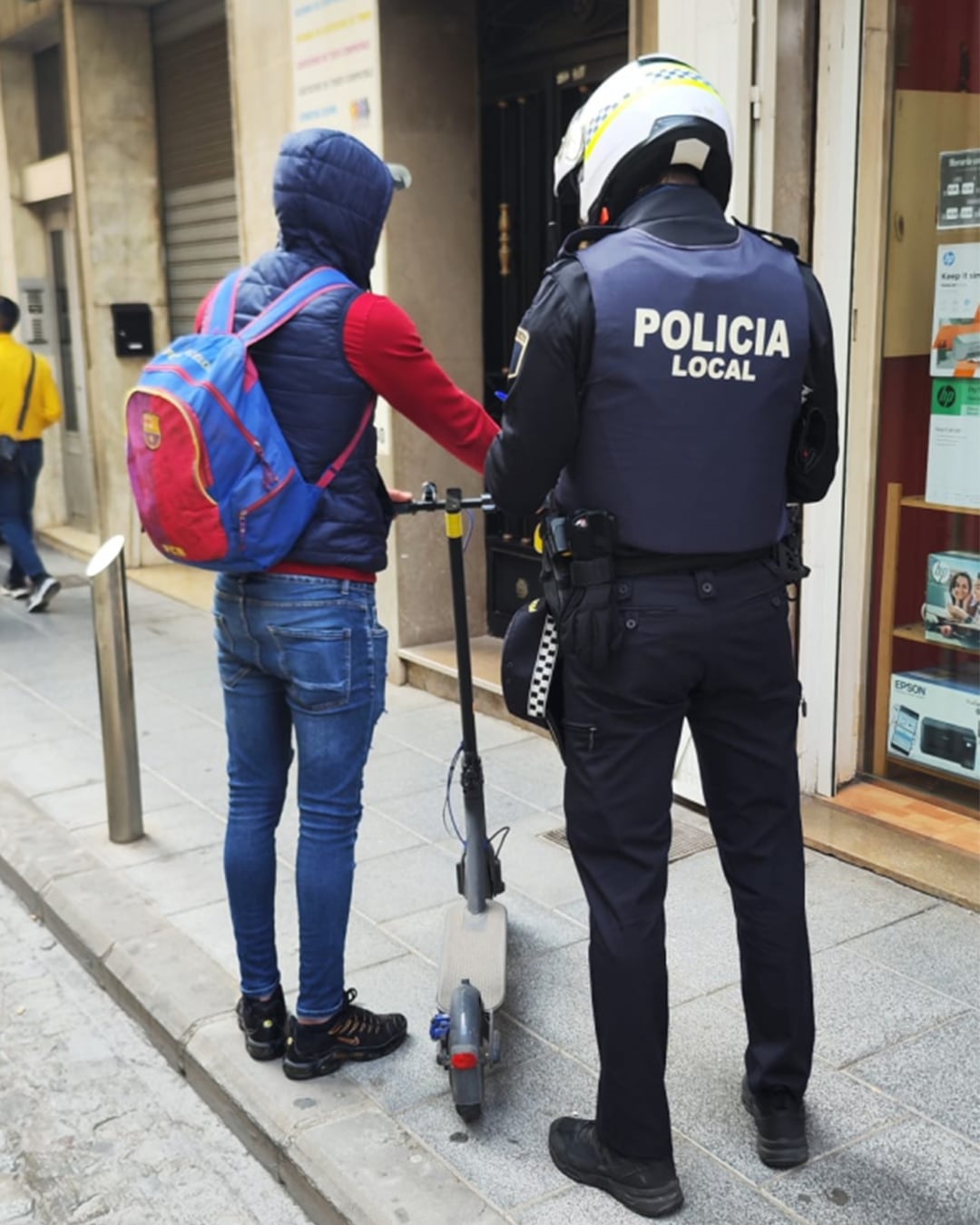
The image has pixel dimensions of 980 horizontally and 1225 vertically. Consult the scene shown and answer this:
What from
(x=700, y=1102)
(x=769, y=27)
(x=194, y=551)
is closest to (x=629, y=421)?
(x=194, y=551)

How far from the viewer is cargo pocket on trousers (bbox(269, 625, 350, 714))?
3.19 m

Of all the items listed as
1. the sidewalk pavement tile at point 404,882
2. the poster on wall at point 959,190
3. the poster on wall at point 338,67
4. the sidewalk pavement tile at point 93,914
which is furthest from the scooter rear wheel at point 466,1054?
the poster on wall at point 338,67

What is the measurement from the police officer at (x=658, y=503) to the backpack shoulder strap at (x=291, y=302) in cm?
57

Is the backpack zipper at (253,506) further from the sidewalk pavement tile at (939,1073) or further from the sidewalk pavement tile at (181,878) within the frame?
the sidewalk pavement tile at (939,1073)

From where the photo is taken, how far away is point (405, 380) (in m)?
3.12

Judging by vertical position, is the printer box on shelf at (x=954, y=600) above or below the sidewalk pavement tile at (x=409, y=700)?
above

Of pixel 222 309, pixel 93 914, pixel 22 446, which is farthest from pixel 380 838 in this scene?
pixel 22 446

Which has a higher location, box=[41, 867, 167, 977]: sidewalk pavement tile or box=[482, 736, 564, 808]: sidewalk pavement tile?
box=[482, 736, 564, 808]: sidewalk pavement tile

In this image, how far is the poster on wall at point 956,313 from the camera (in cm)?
457

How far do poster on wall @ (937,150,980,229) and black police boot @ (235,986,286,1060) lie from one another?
Result: 315cm

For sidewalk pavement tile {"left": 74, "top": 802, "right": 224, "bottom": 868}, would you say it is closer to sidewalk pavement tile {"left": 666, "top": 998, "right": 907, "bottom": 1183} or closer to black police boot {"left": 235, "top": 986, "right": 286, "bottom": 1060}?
black police boot {"left": 235, "top": 986, "right": 286, "bottom": 1060}

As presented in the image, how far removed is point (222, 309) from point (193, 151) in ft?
24.1

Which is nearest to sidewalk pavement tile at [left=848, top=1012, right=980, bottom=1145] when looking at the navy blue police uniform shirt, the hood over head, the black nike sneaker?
the black nike sneaker

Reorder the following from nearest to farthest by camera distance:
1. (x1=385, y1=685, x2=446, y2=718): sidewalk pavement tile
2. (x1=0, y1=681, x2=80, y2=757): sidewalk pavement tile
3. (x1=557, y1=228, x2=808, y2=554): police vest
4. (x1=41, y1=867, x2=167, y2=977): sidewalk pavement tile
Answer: (x1=557, y1=228, x2=808, y2=554): police vest
(x1=41, y1=867, x2=167, y2=977): sidewalk pavement tile
(x1=0, y1=681, x2=80, y2=757): sidewalk pavement tile
(x1=385, y1=685, x2=446, y2=718): sidewalk pavement tile
